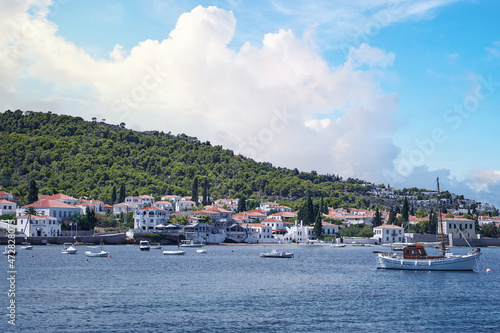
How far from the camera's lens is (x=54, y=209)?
117625mm

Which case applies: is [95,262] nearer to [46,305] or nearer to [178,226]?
[46,305]

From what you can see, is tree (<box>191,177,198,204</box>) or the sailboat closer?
the sailboat

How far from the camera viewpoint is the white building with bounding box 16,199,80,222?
4555 inches

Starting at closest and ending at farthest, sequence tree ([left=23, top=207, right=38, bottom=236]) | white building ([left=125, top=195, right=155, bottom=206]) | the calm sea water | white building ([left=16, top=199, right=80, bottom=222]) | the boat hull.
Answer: the calm sea water
the boat hull
tree ([left=23, top=207, right=38, bottom=236])
white building ([left=16, top=199, right=80, bottom=222])
white building ([left=125, top=195, right=155, bottom=206])

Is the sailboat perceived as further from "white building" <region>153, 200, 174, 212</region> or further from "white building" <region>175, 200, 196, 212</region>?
"white building" <region>175, 200, 196, 212</region>

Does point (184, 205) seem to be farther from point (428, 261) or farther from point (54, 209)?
point (428, 261)

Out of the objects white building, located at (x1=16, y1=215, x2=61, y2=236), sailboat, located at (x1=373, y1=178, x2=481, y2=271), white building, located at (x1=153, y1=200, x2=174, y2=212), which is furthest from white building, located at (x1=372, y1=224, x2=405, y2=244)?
white building, located at (x1=16, y1=215, x2=61, y2=236)

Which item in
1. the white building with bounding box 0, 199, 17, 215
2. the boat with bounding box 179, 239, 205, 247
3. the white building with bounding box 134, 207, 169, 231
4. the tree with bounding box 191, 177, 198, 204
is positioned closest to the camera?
the boat with bounding box 179, 239, 205, 247

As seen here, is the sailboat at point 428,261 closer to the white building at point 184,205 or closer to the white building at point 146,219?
the white building at point 146,219

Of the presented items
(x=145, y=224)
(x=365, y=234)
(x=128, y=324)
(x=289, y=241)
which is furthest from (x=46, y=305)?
(x=365, y=234)

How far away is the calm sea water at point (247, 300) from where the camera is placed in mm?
31938

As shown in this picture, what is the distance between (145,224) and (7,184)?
6270cm

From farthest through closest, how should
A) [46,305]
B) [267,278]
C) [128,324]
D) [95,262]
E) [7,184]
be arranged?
[7,184]
[95,262]
[267,278]
[46,305]
[128,324]

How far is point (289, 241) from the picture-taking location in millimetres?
136875
